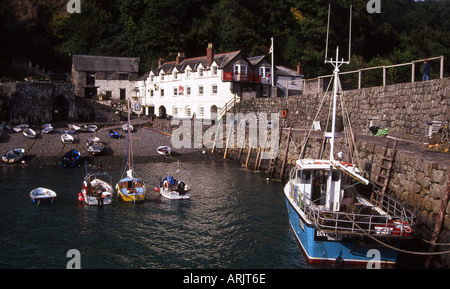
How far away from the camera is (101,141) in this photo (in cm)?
4309

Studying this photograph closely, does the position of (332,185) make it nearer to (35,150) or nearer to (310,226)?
(310,226)

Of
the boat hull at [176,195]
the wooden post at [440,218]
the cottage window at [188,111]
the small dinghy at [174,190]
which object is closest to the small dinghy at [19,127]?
the cottage window at [188,111]

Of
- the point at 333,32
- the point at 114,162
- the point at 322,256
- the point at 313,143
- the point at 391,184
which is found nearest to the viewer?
the point at 322,256

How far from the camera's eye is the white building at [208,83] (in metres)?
51.3

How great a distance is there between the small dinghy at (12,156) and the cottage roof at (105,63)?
29.3m

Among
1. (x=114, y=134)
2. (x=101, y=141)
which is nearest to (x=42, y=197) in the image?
(x=101, y=141)

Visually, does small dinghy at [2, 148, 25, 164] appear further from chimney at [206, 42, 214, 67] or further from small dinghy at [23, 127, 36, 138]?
chimney at [206, 42, 214, 67]

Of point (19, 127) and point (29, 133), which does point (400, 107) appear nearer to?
point (29, 133)

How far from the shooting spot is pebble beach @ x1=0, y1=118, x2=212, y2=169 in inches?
1537

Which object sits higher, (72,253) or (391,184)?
(391,184)

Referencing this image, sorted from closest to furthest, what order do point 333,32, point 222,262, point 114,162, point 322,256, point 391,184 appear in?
point 322,256, point 222,262, point 391,184, point 114,162, point 333,32

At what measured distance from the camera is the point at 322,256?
15477 millimetres

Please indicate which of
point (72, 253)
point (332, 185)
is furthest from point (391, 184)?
point (72, 253)

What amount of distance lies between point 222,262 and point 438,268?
8749 mm
